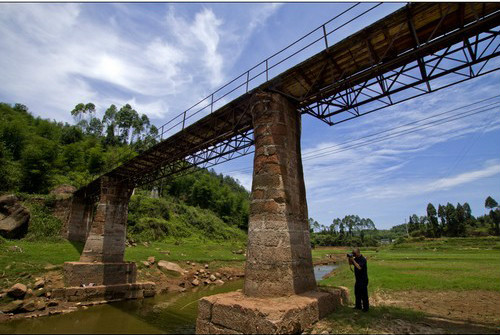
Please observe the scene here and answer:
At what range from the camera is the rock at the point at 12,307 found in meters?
11.4

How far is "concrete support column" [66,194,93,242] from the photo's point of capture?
2539 centimetres

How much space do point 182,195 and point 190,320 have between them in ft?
184

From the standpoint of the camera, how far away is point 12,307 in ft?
37.8

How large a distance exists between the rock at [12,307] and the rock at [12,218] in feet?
43.0

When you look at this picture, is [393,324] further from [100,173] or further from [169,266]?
[100,173]

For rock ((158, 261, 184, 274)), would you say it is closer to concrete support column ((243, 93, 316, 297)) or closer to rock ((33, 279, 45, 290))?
rock ((33, 279, 45, 290))

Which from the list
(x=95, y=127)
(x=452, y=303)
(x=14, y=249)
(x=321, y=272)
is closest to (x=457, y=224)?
(x=321, y=272)

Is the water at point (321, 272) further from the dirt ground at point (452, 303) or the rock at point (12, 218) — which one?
the rock at point (12, 218)

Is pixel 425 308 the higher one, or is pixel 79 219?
pixel 79 219

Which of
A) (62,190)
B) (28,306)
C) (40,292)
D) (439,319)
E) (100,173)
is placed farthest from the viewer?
(100,173)

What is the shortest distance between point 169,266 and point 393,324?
18455 mm

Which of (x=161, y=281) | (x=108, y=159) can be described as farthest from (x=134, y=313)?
(x=108, y=159)

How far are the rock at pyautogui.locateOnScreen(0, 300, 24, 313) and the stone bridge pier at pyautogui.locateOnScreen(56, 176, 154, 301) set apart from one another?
2.08 metres

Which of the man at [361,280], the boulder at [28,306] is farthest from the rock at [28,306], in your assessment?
the man at [361,280]
